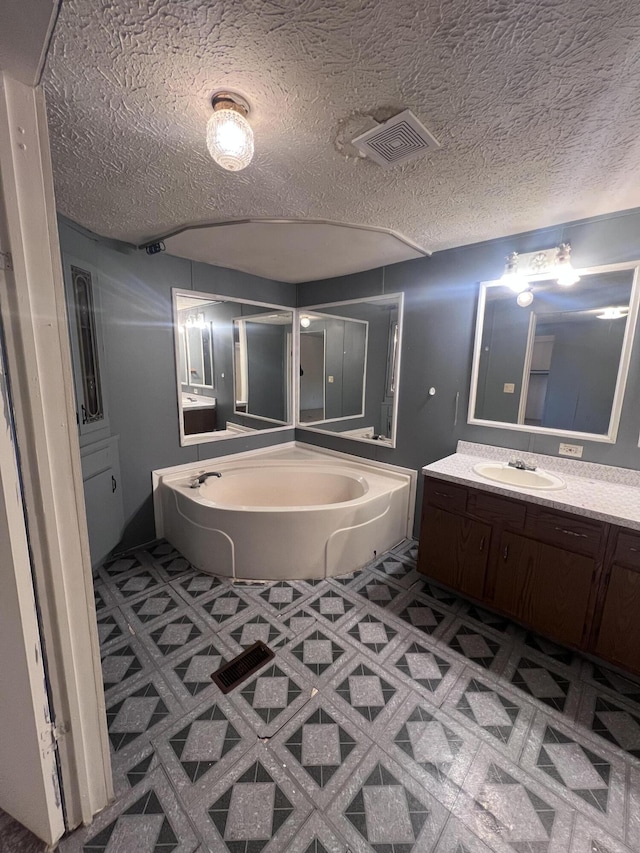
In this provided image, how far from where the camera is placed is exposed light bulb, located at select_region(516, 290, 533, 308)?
2.20 m

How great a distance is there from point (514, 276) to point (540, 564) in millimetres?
1759

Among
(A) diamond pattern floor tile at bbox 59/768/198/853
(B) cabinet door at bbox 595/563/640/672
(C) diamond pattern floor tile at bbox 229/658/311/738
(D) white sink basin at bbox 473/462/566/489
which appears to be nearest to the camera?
(A) diamond pattern floor tile at bbox 59/768/198/853

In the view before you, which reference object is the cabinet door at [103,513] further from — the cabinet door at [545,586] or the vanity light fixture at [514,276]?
the vanity light fixture at [514,276]

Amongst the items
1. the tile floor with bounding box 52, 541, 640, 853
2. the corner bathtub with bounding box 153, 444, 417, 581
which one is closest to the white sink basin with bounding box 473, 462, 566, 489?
the corner bathtub with bounding box 153, 444, 417, 581

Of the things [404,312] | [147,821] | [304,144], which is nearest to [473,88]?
[304,144]

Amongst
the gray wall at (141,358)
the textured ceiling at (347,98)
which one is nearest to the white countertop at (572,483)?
the textured ceiling at (347,98)

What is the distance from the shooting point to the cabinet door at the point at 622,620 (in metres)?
1.54

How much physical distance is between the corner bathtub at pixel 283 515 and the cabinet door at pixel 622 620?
4.45 feet

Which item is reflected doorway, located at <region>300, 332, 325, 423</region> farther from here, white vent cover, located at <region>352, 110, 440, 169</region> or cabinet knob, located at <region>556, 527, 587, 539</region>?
cabinet knob, located at <region>556, 527, 587, 539</region>

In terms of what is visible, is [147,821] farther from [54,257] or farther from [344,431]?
[344,431]

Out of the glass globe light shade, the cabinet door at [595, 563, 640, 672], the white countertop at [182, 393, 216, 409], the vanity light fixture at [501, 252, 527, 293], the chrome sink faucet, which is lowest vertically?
the cabinet door at [595, 563, 640, 672]

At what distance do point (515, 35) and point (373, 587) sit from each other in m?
2.54

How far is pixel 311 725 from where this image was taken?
142 cm

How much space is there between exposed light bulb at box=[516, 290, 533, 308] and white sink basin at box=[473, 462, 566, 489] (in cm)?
105
